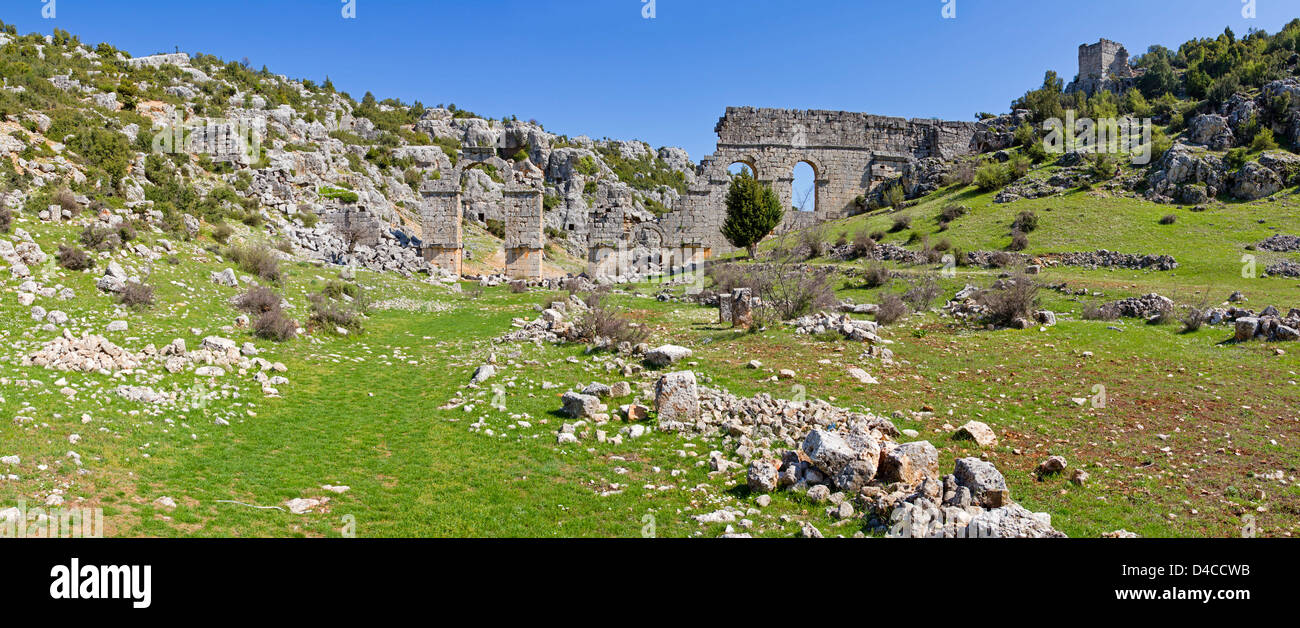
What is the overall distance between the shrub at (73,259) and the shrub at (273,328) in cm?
332

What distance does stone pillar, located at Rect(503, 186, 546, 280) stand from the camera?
27.4m

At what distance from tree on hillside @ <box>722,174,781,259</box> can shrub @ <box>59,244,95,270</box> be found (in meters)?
22.2

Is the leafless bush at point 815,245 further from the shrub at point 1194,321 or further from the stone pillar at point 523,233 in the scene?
the shrub at point 1194,321

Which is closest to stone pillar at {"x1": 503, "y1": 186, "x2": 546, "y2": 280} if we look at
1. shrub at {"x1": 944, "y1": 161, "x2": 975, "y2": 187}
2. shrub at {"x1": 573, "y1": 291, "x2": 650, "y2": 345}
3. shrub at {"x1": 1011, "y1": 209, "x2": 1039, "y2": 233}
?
shrub at {"x1": 573, "y1": 291, "x2": 650, "y2": 345}

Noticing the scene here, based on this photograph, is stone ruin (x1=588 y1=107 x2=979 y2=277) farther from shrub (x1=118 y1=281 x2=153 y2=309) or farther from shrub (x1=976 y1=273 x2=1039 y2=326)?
shrub (x1=118 y1=281 x2=153 y2=309)

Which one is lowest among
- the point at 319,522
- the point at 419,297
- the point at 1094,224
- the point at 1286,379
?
the point at 319,522

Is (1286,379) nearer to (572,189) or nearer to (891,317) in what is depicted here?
(891,317)

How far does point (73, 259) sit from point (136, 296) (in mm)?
1856

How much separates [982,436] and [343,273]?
18.9 m

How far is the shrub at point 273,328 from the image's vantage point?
1157cm

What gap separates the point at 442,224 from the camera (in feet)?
89.6

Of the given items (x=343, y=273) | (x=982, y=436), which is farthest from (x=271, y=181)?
(x=982, y=436)
